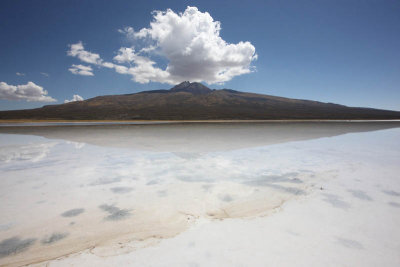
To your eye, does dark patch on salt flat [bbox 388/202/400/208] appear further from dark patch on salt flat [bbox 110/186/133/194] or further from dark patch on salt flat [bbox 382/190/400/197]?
dark patch on salt flat [bbox 110/186/133/194]

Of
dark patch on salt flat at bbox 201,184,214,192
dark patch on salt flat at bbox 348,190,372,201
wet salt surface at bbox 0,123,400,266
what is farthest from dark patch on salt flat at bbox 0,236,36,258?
dark patch on salt flat at bbox 348,190,372,201

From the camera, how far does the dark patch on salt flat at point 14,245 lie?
6.86ft

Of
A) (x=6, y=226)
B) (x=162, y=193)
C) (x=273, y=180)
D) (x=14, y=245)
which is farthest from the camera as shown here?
(x=273, y=180)

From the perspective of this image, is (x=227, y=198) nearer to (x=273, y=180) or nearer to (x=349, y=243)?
(x=273, y=180)

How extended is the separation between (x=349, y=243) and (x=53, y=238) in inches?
132

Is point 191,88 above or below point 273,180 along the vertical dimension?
above

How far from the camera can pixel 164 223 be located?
262 cm

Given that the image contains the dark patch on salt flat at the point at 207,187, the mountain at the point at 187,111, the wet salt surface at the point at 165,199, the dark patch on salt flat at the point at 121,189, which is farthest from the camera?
the mountain at the point at 187,111

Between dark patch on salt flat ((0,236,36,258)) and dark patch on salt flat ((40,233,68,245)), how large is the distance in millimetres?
112

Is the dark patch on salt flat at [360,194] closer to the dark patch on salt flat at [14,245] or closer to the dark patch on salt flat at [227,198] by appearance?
the dark patch on salt flat at [227,198]

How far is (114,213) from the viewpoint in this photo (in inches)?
113

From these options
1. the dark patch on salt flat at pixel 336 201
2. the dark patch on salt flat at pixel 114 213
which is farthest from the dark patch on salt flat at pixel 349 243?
the dark patch on salt flat at pixel 114 213

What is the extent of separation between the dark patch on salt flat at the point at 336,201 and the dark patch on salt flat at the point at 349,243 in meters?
0.88

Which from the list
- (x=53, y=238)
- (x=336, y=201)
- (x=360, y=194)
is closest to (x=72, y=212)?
(x=53, y=238)
